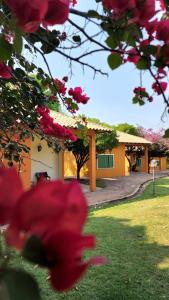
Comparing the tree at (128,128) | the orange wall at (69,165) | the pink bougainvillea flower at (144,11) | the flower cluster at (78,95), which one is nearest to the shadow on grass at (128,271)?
the flower cluster at (78,95)

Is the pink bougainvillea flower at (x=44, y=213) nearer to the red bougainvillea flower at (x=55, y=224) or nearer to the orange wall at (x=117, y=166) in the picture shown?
the red bougainvillea flower at (x=55, y=224)

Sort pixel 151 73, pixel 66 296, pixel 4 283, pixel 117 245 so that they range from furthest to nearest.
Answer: pixel 117 245, pixel 66 296, pixel 151 73, pixel 4 283

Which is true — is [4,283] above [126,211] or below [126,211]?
above

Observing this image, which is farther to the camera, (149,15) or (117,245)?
(117,245)

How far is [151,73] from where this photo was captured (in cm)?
141

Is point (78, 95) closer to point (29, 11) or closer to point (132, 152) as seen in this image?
point (29, 11)

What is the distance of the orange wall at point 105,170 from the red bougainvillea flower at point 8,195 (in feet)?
63.0

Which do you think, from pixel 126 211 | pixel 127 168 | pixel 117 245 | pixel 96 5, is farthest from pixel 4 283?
pixel 127 168

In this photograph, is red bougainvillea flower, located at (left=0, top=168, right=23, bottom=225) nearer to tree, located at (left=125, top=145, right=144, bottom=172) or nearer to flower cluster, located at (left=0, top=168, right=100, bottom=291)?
flower cluster, located at (left=0, top=168, right=100, bottom=291)

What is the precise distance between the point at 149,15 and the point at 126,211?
960cm

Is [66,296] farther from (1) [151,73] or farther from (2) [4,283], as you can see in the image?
(2) [4,283]

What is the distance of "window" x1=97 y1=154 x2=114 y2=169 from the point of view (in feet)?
71.7

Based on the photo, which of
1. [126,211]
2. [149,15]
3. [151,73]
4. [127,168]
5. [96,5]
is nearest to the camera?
[149,15]

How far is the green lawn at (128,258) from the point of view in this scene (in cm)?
442
